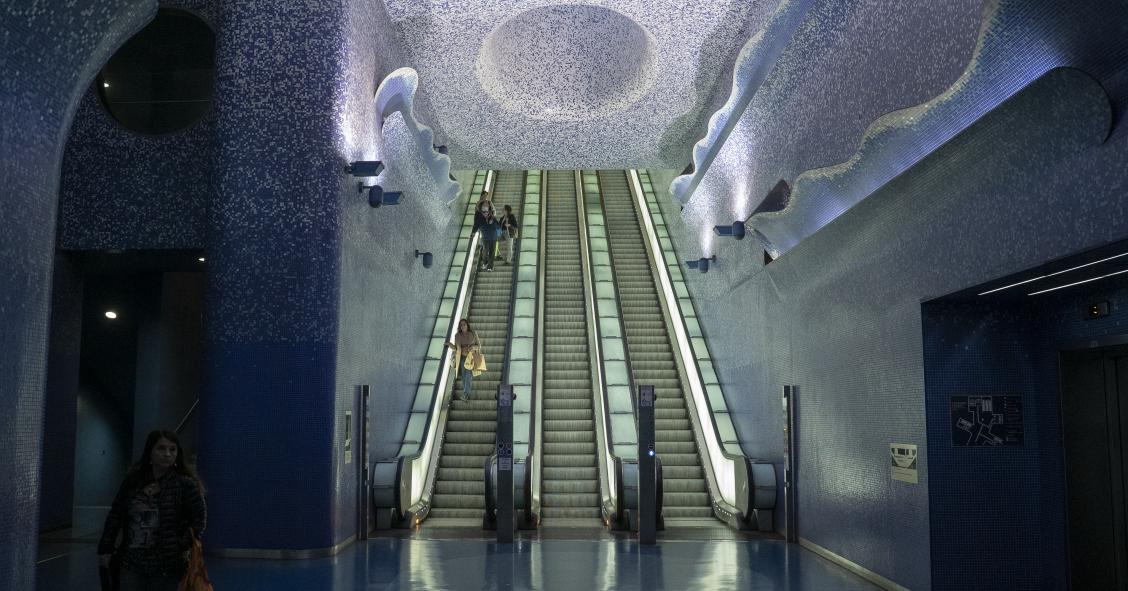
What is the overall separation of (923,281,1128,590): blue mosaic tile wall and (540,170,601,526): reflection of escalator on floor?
192 inches

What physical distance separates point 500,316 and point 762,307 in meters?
6.03

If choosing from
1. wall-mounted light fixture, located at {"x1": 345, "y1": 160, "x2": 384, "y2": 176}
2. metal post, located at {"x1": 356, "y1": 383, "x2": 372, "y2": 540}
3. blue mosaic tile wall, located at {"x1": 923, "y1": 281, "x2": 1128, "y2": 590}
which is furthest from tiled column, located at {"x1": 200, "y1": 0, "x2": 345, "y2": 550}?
blue mosaic tile wall, located at {"x1": 923, "y1": 281, "x2": 1128, "y2": 590}

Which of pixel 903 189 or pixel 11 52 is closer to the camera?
pixel 11 52

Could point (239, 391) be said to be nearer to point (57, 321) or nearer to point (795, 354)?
point (57, 321)

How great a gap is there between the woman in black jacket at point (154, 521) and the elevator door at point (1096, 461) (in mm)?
5480

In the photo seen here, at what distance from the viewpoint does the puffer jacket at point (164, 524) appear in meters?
4.12

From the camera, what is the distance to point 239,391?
27.3ft

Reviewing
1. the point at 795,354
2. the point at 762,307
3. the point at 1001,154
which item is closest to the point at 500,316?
the point at 762,307

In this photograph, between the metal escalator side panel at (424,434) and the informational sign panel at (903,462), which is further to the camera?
the metal escalator side panel at (424,434)

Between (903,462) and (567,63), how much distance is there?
7900 millimetres

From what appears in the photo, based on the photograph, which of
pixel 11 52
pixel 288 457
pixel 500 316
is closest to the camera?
pixel 11 52

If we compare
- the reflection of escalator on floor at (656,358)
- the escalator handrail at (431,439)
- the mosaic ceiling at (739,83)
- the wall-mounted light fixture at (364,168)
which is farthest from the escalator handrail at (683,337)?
the wall-mounted light fixture at (364,168)

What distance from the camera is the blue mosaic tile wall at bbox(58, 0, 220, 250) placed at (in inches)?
373

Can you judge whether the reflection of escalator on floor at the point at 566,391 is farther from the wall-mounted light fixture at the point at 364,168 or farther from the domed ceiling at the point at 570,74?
the wall-mounted light fixture at the point at 364,168
